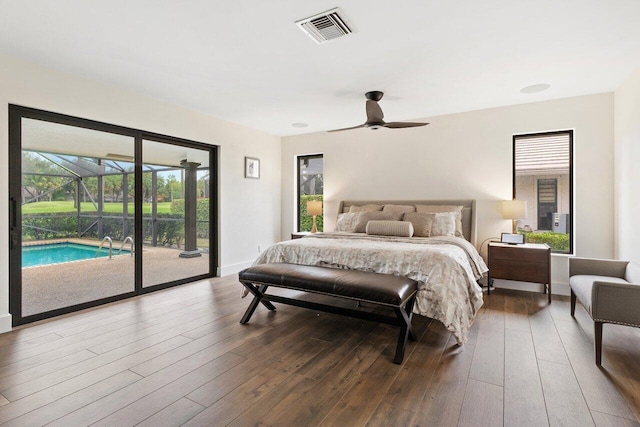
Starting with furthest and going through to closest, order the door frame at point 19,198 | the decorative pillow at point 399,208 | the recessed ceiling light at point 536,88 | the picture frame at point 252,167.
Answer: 1. the picture frame at point 252,167
2. the decorative pillow at point 399,208
3. the recessed ceiling light at point 536,88
4. the door frame at point 19,198

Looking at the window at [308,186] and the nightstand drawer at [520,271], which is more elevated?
the window at [308,186]

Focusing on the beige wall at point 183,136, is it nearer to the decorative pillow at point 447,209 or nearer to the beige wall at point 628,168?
the decorative pillow at point 447,209

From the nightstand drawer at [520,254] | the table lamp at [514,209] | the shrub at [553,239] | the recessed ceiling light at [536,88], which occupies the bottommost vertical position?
the nightstand drawer at [520,254]

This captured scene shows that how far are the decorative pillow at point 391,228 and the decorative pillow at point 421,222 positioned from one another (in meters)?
0.14


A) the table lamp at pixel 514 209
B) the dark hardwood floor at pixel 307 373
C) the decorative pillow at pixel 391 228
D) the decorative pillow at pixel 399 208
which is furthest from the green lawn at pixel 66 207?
the table lamp at pixel 514 209

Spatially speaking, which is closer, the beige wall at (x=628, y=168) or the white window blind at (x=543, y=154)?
the beige wall at (x=628, y=168)

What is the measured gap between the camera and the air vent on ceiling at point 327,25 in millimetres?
2268

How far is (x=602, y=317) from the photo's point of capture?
7.27 feet

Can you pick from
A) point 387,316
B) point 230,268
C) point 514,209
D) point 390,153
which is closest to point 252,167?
point 230,268

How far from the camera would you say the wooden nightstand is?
3.76 m

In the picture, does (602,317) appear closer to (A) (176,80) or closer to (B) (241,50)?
(B) (241,50)

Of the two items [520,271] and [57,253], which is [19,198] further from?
[520,271]

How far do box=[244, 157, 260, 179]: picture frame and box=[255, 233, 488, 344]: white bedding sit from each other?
7.58 ft

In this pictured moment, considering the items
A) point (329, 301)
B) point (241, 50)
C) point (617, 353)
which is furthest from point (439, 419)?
point (241, 50)
